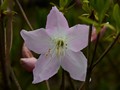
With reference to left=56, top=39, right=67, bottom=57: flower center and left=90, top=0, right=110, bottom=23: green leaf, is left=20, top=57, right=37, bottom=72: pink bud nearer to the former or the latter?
left=56, top=39, right=67, bottom=57: flower center

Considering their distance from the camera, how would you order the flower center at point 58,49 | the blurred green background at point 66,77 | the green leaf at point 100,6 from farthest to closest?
the blurred green background at point 66,77
the flower center at point 58,49
the green leaf at point 100,6

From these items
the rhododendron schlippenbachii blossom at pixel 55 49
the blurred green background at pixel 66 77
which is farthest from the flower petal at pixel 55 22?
the blurred green background at pixel 66 77

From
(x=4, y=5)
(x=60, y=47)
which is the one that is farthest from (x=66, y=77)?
(x=4, y=5)

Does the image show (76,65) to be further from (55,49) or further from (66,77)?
(66,77)

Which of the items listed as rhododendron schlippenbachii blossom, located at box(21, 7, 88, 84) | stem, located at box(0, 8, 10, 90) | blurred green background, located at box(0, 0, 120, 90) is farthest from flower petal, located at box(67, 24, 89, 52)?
blurred green background, located at box(0, 0, 120, 90)

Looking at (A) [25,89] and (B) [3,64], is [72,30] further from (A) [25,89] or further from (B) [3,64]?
(A) [25,89]

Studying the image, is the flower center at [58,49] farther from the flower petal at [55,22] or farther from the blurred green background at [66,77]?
the blurred green background at [66,77]
